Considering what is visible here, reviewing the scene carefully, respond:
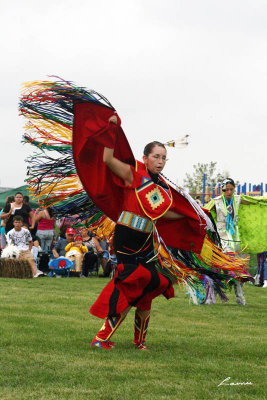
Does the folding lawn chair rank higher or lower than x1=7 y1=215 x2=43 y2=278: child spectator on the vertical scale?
lower

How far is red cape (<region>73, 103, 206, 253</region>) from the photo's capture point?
4.85 m

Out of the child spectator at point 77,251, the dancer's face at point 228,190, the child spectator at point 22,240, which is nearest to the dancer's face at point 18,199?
the child spectator at point 22,240

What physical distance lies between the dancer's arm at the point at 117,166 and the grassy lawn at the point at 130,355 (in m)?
1.28

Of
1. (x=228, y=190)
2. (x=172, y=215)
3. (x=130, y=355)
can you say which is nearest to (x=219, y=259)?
(x=172, y=215)

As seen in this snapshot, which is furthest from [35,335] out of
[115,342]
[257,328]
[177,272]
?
[257,328]

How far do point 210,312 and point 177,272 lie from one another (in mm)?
2380

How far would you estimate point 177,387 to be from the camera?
371 cm

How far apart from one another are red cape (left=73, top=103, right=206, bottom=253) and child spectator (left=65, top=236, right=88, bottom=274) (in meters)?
7.32

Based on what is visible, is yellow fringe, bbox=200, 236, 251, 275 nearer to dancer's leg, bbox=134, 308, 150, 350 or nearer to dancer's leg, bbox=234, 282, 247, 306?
dancer's leg, bbox=134, 308, 150, 350

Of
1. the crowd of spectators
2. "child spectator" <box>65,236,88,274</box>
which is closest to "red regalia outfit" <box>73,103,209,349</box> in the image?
the crowd of spectators

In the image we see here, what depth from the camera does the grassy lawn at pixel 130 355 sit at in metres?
3.62

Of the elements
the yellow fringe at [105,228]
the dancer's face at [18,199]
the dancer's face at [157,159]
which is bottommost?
the yellow fringe at [105,228]

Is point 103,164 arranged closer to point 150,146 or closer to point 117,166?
point 117,166

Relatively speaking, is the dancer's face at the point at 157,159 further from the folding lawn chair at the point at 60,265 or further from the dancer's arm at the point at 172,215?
the folding lawn chair at the point at 60,265
